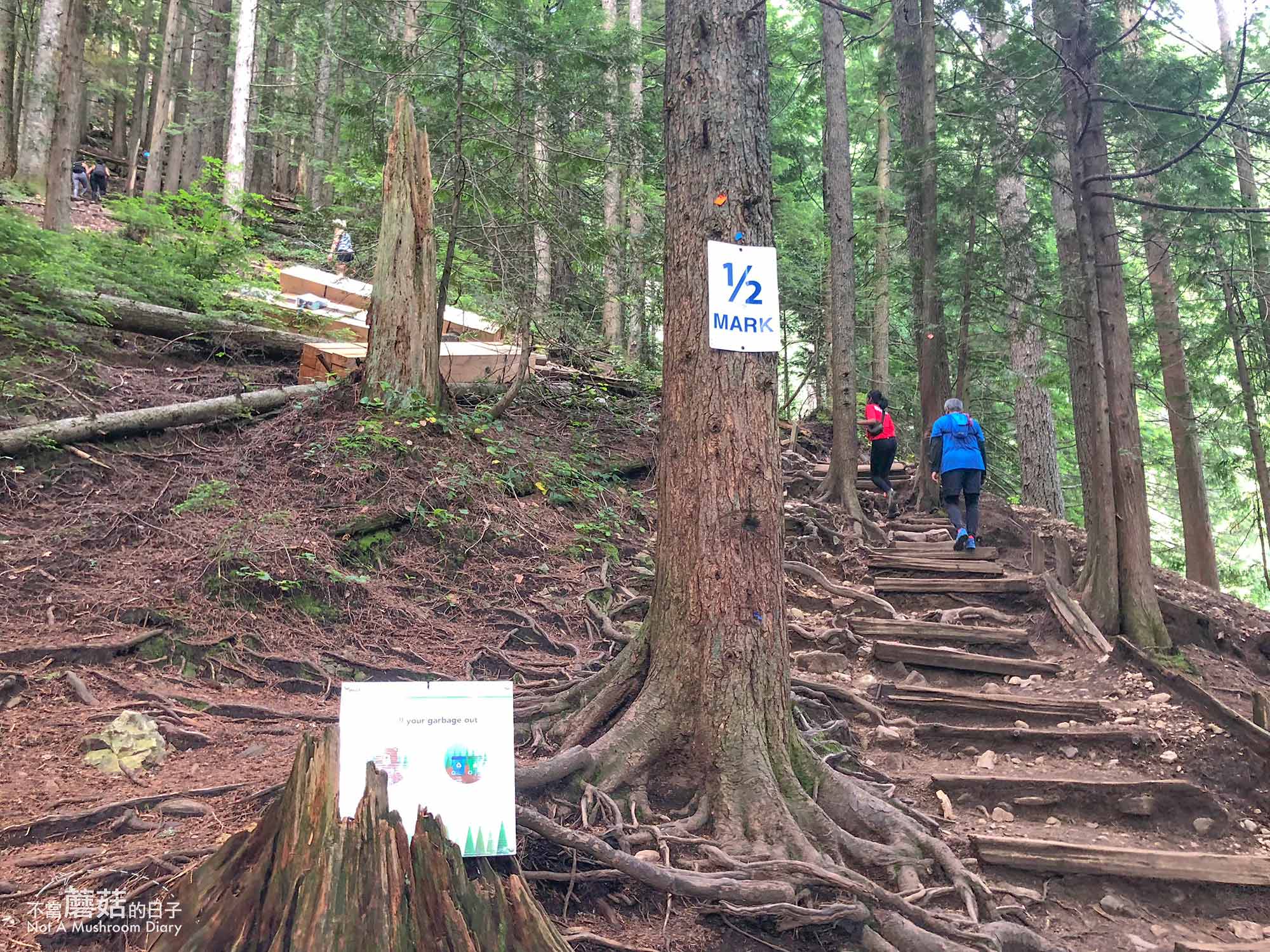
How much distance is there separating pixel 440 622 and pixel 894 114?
60.2 ft

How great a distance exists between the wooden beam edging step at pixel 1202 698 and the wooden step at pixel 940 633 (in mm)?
932

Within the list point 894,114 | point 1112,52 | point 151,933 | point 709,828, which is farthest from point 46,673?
point 894,114

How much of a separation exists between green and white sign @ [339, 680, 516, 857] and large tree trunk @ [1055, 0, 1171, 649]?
7.11 metres

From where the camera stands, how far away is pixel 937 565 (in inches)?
392

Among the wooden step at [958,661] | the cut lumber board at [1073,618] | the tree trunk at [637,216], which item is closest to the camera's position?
the wooden step at [958,661]

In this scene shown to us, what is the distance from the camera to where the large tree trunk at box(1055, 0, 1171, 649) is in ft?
25.4

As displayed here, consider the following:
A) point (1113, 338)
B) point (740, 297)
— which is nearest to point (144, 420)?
point (740, 297)

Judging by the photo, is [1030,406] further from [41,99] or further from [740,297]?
[41,99]

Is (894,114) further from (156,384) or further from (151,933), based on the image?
(151,933)

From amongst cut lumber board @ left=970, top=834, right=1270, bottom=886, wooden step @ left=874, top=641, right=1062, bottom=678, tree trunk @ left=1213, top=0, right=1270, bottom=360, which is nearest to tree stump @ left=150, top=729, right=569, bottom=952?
cut lumber board @ left=970, top=834, right=1270, bottom=886

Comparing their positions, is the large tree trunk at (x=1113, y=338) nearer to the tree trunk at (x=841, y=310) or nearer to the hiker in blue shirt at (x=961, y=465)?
the hiker in blue shirt at (x=961, y=465)

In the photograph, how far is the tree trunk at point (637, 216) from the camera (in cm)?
1148

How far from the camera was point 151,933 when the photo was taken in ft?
8.38

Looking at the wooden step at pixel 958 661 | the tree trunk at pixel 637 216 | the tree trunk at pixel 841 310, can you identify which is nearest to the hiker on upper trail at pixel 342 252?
the tree trunk at pixel 637 216
